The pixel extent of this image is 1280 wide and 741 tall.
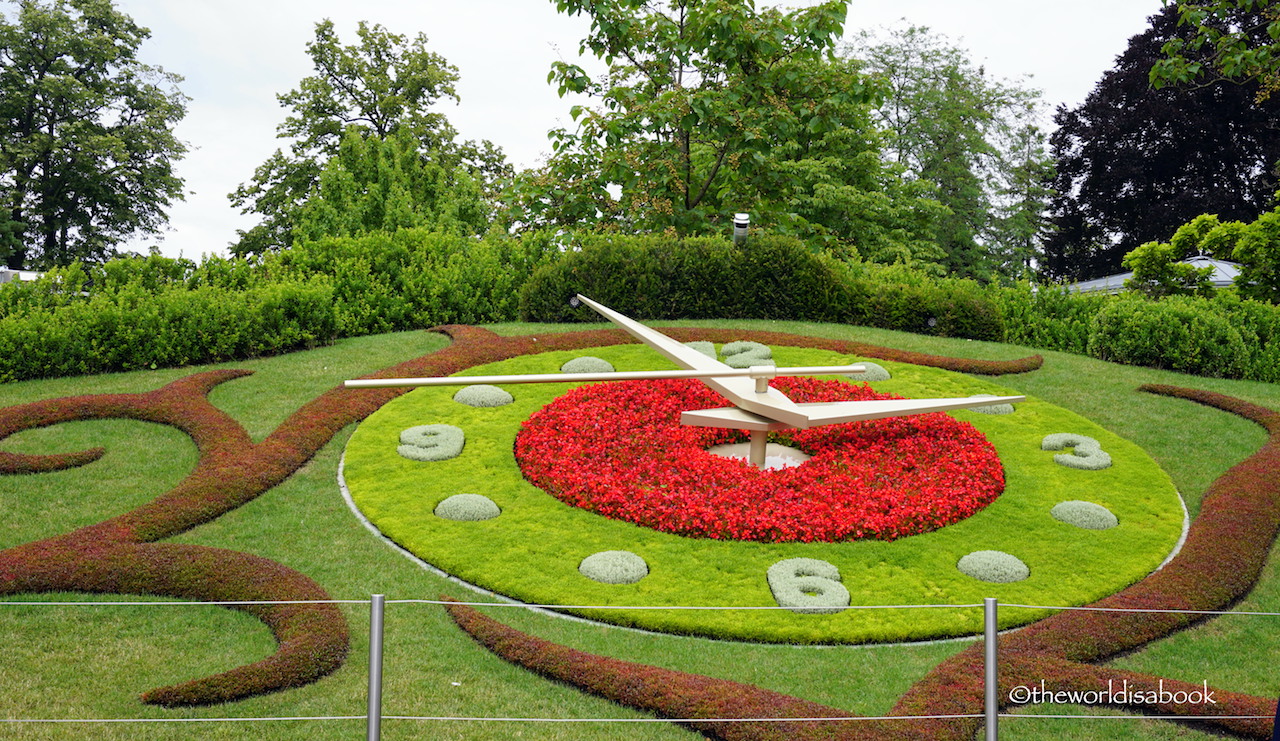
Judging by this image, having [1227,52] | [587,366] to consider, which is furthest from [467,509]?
[1227,52]

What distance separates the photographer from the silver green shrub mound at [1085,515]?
9.84m

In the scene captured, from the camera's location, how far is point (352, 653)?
731cm

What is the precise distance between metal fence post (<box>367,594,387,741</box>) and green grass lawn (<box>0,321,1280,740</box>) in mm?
1114

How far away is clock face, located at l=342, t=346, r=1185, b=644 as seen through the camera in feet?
27.1

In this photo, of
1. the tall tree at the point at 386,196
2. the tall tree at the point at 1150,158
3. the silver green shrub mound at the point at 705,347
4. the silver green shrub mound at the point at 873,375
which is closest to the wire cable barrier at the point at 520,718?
the silver green shrub mound at the point at 873,375

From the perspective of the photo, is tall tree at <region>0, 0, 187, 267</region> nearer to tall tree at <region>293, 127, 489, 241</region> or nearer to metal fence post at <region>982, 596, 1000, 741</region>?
tall tree at <region>293, 127, 489, 241</region>

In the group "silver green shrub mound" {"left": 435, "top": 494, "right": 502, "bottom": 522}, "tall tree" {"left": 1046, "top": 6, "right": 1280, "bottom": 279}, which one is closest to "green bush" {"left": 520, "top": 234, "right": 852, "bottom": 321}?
"silver green shrub mound" {"left": 435, "top": 494, "right": 502, "bottom": 522}

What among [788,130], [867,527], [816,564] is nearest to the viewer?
[816,564]

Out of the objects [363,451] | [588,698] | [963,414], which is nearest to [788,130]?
[963,414]

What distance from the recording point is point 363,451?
11.2 m

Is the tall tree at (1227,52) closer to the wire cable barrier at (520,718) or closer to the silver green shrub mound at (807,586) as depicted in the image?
the silver green shrub mound at (807,586)

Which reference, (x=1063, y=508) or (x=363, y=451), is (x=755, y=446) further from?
(x=363, y=451)

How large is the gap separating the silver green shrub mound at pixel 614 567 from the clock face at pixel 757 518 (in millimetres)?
17

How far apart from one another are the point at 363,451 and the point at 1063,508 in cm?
716
